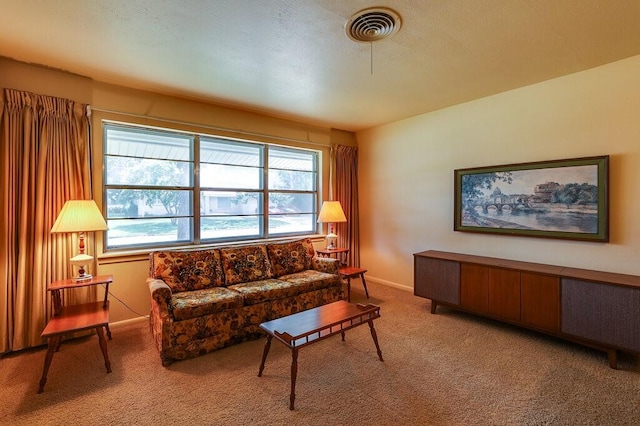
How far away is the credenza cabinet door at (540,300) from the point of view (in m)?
2.68

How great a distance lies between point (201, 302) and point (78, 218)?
4.10 ft

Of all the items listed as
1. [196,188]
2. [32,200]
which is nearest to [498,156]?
[196,188]

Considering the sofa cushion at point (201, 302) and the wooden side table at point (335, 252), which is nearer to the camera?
the sofa cushion at point (201, 302)

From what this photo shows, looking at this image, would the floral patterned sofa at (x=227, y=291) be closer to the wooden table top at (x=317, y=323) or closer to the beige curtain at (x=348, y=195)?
the wooden table top at (x=317, y=323)

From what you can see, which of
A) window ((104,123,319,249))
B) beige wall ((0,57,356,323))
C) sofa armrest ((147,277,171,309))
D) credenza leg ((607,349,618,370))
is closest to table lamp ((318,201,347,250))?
window ((104,123,319,249))

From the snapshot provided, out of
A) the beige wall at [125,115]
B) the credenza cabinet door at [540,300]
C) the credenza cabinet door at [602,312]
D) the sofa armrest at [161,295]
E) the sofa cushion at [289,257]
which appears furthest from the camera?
the sofa cushion at [289,257]

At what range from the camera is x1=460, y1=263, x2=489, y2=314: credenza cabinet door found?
3158mm

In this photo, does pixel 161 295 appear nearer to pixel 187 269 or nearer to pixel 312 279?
pixel 187 269

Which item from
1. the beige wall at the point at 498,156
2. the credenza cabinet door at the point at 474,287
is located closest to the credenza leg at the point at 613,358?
the beige wall at the point at 498,156

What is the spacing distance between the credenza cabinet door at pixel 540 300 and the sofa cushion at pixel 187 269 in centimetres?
300

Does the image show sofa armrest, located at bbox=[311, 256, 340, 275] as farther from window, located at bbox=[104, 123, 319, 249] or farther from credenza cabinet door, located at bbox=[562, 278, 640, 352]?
credenza cabinet door, located at bbox=[562, 278, 640, 352]

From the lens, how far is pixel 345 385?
217 centimetres

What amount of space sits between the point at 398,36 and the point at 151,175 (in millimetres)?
2941

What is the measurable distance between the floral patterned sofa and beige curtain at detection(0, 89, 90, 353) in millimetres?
873
